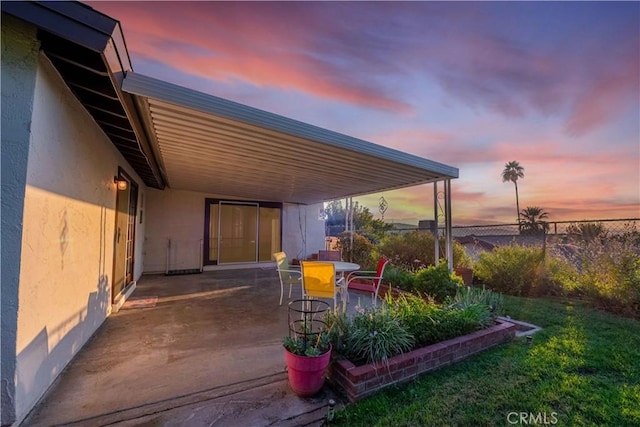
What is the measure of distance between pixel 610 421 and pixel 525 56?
535cm

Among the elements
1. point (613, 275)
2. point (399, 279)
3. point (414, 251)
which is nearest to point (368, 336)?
point (399, 279)

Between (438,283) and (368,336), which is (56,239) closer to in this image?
(368,336)

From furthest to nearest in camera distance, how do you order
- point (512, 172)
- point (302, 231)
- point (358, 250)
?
1. point (512, 172)
2. point (302, 231)
3. point (358, 250)

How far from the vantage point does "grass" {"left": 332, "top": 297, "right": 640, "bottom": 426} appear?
6.37 feet

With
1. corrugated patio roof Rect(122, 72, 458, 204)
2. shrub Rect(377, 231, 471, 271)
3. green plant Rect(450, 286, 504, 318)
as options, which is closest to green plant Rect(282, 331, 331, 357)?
green plant Rect(450, 286, 504, 318)

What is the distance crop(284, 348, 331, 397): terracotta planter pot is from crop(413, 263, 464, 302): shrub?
293 cm

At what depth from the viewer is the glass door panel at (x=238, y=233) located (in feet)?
30.2

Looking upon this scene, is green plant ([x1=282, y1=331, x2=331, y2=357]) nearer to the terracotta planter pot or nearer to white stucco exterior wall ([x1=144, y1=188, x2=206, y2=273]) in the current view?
the terracotta planter pot

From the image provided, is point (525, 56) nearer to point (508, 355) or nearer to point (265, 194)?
point (508, 355)

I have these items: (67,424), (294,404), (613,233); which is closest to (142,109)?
(67,424)

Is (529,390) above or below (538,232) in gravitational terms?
below

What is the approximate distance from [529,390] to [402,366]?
3.32ft

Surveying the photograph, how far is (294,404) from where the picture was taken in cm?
208

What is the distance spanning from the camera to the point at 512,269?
6.00m
